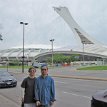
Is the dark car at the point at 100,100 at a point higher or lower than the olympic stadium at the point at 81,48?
lower

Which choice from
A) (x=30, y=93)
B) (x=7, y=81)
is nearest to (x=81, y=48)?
(x=7, y=81)

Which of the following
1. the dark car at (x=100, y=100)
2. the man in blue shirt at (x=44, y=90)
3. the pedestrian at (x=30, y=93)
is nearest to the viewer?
the dark car at (x=100, y=100)

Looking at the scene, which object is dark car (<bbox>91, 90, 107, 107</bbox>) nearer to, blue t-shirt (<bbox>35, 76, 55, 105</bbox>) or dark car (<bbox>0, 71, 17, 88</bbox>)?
blue t-shirt (<bbox>35, 76, 55, 105</bbox>)

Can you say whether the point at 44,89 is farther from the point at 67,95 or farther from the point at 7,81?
the point at 7,81

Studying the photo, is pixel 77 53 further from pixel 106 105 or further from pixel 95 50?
pixel 106 105

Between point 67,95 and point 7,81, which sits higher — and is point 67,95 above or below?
below

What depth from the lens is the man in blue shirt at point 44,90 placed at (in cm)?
727

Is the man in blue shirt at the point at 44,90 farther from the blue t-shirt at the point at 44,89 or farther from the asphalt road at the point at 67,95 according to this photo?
the asphalt road at the point at 67,95

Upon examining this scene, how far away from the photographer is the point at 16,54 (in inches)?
6737

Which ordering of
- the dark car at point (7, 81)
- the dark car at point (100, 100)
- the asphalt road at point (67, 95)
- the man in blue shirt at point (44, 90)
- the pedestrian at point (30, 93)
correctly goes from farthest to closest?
the dark car at point (7, 81)
the asphalt road at point (67, 95)
the pedestrian at point (30, 93)
the man in blue shirt at point (44, 90)
the dark car at point (100, 100)

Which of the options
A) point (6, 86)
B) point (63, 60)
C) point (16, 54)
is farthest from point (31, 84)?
point (16, 54)

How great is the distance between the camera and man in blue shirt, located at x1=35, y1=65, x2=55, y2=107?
7.27 m

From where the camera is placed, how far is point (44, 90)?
23.9 feet

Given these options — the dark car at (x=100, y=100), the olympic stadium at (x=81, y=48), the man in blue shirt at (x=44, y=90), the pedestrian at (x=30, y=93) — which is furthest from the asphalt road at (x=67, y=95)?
the olympic stadium at (x=81, y=48)
